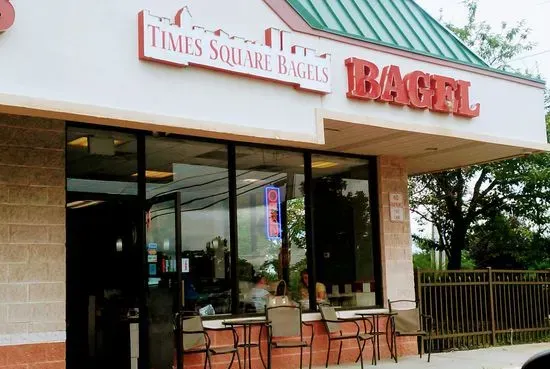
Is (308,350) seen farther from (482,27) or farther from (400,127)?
(482,27)

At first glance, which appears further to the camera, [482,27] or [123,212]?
[482,27]

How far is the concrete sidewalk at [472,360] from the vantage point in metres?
10.3

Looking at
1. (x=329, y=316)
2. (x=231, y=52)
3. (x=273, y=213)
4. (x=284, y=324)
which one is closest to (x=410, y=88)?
(x=273, y=213)

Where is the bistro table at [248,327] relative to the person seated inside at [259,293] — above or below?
below

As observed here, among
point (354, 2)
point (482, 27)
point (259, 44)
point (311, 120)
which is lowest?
point (311, 120)

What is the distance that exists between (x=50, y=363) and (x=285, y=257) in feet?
12.5

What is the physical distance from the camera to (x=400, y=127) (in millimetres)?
9398

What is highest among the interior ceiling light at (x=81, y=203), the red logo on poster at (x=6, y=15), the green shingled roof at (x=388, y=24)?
the green shingled roof at (x=388, y=24)

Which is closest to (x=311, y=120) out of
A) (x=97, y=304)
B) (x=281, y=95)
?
(x=281, y=95)

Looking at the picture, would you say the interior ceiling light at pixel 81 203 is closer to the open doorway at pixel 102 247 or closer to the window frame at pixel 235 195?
the open doorway at pixel 102 247

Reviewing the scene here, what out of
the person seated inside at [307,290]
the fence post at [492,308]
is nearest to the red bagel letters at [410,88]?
the person seated inside at [307,290]

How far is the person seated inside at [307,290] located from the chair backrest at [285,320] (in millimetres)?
908

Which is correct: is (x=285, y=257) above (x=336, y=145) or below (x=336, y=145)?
below

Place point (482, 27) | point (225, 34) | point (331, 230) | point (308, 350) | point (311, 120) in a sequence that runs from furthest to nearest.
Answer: point (482, 27) < point (331, 230) < point (308, 350) < point (311, 120) < point (225, 34)
